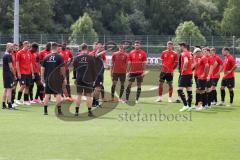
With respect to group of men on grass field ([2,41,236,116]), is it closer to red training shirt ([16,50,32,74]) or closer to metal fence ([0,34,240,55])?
red training shirt ([16,50,32,74])

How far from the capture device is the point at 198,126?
53.1 feet

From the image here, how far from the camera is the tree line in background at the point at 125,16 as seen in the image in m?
79.7

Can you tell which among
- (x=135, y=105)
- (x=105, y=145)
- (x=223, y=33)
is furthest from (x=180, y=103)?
(x=223, y=33)

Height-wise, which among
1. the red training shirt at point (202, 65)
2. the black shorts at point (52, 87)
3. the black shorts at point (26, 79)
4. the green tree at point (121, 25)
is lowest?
the black shorts at point (52, 87)

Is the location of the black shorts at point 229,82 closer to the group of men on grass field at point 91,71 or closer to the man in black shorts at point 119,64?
the group of men on grass field at point 91,71

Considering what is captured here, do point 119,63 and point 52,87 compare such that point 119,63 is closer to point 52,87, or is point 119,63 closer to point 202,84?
point 202,84

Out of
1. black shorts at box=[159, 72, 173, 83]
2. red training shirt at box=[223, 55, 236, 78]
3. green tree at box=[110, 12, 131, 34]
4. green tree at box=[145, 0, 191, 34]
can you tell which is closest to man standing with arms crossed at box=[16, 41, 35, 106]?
black shorts at box=[159, 72, 173, 83]

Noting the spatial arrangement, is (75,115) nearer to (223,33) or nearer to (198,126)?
(198,126)

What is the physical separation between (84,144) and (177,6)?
265 ft

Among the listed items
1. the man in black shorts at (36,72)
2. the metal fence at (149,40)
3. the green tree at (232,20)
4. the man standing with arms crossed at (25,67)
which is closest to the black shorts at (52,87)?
the man standing with arms crossed at (25,67)

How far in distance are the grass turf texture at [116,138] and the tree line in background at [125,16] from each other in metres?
60.9

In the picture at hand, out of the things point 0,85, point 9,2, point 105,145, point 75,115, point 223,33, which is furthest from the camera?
point 223,33

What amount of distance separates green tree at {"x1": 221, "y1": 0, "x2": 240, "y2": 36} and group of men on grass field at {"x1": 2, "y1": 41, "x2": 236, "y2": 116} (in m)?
65.6

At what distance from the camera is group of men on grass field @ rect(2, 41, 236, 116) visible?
18562 mm
